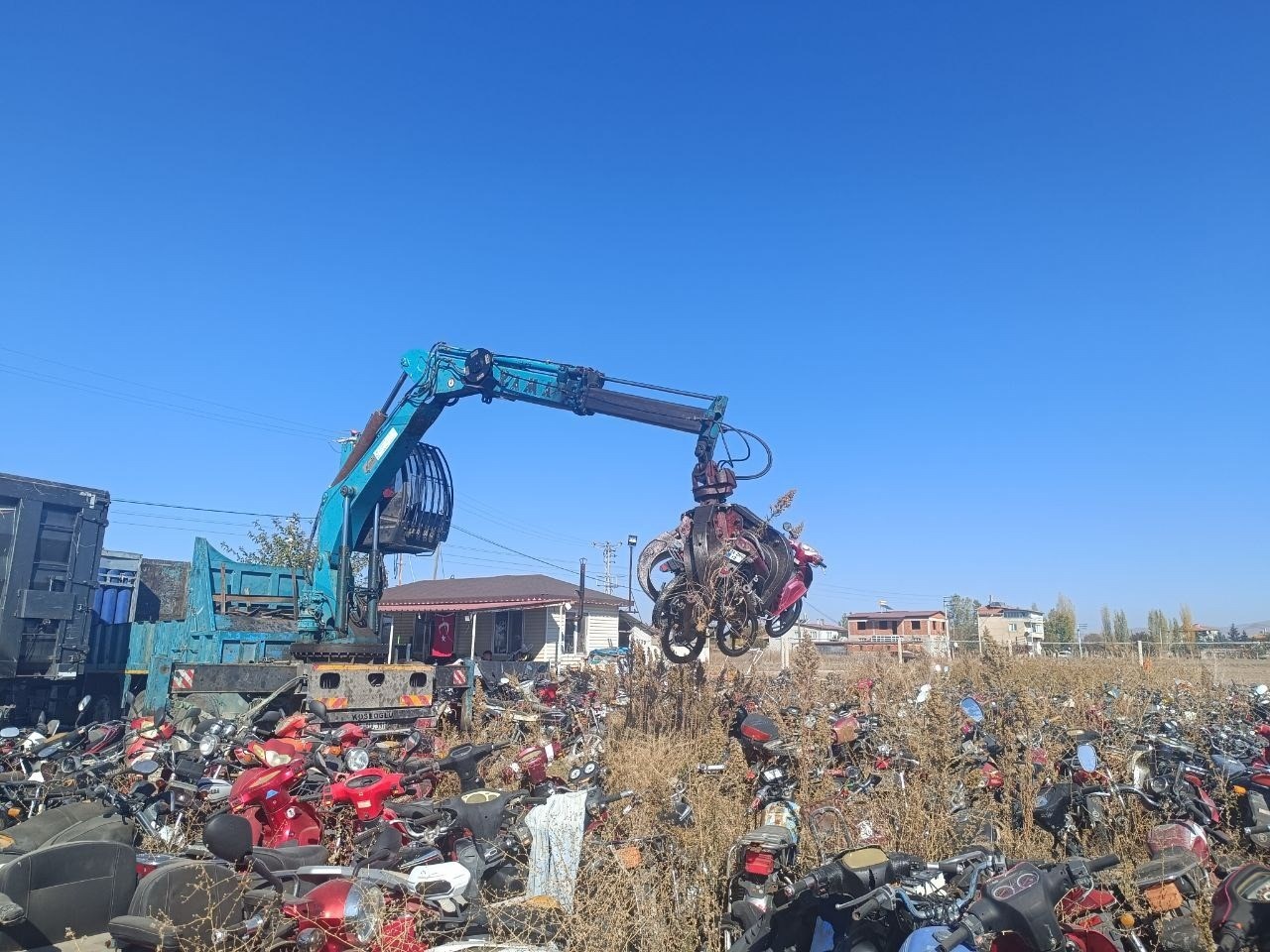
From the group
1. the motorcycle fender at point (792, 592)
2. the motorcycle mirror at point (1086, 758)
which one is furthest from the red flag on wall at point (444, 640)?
the motorcycle mirror at point (1086, 758)

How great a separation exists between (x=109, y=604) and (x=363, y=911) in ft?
37.0

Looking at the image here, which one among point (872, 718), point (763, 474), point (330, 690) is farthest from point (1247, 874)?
point (330, 690)

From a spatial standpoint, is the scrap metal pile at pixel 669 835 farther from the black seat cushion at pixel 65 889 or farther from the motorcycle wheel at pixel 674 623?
the motorcycle wheel at pixel 674 623

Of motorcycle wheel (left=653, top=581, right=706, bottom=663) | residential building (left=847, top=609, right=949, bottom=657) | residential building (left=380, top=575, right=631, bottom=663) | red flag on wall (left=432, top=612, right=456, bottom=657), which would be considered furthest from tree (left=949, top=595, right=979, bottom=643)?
motorcycle wheel (left=653, top=581, right=706, bottom=663)

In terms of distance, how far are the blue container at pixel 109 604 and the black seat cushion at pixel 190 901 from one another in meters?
10.4

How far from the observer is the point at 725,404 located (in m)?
9.35

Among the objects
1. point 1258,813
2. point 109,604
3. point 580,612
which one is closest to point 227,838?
point 1258,813

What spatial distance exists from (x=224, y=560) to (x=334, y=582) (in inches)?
58.8

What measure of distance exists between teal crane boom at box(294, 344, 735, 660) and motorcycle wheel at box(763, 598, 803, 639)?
3.91 meters

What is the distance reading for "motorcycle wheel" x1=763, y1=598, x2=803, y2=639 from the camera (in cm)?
775

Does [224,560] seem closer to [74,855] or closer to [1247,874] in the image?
[74,855]

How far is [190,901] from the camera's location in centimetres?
386

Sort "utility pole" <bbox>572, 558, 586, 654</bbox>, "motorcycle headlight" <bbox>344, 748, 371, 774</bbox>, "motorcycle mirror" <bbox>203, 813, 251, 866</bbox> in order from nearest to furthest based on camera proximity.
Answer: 1. "motorcycle mirror" <bbox>203, 813, 251, 866</bbox>
2. "motorcycle headlight" <bbox>344, 748, 371, 774</bbox>
3. "utility pole" <bbox>572, 558, 586, 654</bbox>

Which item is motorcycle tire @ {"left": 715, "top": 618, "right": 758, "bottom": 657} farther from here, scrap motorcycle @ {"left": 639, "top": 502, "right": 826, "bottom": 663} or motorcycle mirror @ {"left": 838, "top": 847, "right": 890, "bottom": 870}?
motorcycle mirror @ {"left": 838, "top": 847, "right": 890, "bottom": 870}
